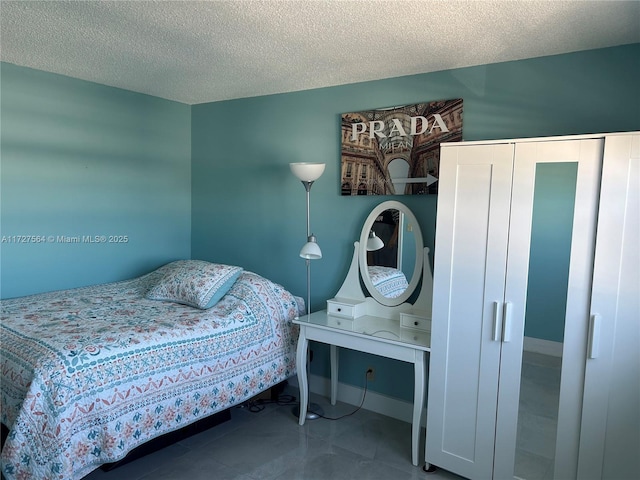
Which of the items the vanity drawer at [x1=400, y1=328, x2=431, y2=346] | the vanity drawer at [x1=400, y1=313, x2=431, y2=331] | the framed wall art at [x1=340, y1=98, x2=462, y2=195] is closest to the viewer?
the vanity drawer at [x1=400, y1=328, x2=431, y2=346]

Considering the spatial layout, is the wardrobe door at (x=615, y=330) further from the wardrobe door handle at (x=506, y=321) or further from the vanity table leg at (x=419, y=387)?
the vanity table leg at (x=419, y=387)

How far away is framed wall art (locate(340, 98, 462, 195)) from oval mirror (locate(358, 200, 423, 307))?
166mm

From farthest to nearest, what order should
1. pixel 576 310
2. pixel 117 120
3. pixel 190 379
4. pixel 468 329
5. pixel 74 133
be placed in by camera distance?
pixel 117 120
pixel 74 133
pixel 190 379
pixel 468 329
pixel 576 310

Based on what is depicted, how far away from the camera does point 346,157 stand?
3332mm

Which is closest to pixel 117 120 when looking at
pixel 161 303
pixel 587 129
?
pixel 161 303

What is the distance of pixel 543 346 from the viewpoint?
2.19 meters

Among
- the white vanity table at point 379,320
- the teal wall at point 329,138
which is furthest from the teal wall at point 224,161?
the white vanity table at point 379,320

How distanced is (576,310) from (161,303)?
2.57m

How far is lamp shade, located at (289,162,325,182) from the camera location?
3107 millimetres

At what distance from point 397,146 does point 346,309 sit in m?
1.16

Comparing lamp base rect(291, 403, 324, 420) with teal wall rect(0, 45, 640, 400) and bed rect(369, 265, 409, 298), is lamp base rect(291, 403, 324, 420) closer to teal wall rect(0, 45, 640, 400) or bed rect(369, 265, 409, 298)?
teal wall rect(0, 45, 640, 400)

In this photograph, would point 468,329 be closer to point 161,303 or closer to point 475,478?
point 475,478

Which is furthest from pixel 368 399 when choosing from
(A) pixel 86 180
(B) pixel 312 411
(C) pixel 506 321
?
(A) pixel 86 180

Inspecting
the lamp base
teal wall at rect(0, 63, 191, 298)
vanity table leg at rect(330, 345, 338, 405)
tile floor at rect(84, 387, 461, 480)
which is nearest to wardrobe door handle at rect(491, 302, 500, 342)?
tile floor at rect(84, 387, 461, 480)
